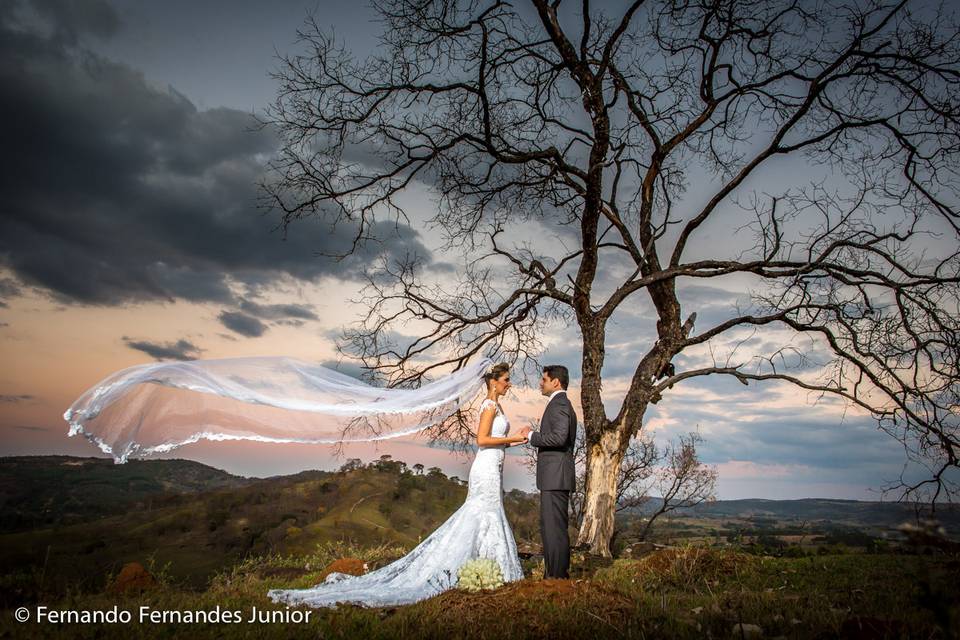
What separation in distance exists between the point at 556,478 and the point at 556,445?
43 cm

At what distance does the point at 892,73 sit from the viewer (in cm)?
1204

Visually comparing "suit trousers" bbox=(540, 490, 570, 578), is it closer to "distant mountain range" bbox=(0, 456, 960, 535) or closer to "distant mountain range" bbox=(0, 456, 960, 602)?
"distant mountain range" bbox=(0, 456, 960, 602)

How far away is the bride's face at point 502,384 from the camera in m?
8.02

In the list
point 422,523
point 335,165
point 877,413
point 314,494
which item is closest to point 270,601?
point 335,165

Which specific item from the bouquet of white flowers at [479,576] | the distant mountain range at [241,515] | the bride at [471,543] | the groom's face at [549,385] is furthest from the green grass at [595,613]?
the distant mountain range at [241,515]

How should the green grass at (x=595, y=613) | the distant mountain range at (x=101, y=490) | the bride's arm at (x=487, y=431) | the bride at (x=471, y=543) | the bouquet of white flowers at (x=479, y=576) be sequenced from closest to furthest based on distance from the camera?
the green grass at (x=595, y=613)
the bouquet of white flowers at (x=479, y=576)
the bride at (x=471, y=543)
the bride's arm at (x=487, y=431)
the distant mountain range at (x=101, y=490)

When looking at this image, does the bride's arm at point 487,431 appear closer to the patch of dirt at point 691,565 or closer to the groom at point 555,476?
the groom at point 555,476

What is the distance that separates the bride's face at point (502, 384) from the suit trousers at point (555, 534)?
1451mm

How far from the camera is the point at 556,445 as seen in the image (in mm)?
7488

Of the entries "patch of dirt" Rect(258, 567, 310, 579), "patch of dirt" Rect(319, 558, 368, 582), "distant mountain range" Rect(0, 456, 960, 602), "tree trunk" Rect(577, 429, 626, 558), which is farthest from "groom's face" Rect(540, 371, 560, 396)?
"distant mountain range" Rect(0, 456, 960, 602)

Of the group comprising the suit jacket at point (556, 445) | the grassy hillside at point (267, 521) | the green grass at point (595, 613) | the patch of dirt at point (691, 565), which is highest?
the suit jacket at point (556, 445)

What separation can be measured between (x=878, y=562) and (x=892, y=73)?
9.82 m

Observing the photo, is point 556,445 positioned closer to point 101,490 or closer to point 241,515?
point 241,515

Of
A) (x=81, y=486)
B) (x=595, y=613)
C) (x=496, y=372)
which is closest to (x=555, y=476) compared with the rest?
(x=496, y=372)
